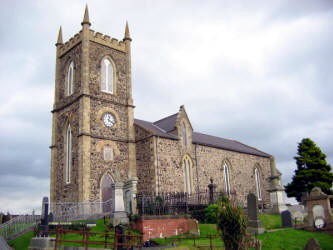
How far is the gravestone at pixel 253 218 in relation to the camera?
18859 millimetres

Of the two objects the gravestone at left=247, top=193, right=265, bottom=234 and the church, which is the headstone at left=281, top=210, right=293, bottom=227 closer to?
the gravestone at left=247, top=193, right=265, bottom=234

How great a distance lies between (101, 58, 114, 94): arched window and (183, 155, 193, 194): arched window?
8.89 meters

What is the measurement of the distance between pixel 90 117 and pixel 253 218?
15108 mm

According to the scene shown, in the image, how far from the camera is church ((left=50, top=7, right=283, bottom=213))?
27781 mm

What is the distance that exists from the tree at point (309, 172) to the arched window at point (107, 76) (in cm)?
2272

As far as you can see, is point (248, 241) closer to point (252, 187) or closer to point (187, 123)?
point (187, 123)

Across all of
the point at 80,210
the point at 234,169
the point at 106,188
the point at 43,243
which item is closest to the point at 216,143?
the point at 234,169

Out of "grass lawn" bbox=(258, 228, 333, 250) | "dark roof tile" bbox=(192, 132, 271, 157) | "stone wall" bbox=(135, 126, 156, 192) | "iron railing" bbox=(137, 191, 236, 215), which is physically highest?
"dark roof tile" bbox=(192, 132, 271, 157)

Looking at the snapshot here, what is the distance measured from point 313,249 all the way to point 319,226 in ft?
31.7

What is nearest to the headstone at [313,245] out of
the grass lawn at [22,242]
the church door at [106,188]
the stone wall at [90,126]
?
the grass lawn at [22,242]

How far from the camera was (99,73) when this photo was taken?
3055 centimetres

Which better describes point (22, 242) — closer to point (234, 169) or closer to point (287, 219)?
point (287, 219)

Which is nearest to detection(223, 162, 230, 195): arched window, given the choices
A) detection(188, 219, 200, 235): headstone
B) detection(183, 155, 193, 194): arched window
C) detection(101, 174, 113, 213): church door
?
detection(183, 155, 193, 194): arched window

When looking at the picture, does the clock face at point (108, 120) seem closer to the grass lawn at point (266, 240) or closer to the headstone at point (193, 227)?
the grass lawn at point (266, 240)
